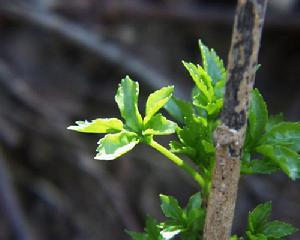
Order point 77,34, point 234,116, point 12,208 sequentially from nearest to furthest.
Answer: point 234,116
point 12,208
point 77,34

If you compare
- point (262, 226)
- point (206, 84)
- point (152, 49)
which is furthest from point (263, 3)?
point (152, 49)

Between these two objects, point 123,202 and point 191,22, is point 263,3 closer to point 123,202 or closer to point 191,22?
point 123,202

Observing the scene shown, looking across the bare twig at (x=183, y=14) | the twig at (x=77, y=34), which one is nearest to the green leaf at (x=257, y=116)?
the twig at (x=77, y=34)

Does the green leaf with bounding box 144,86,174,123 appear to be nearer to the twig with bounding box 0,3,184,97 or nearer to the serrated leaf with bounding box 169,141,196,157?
the serrated leaf with bounding box 169,141,196,157

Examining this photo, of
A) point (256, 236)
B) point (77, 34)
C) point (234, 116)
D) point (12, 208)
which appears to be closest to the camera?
point (234, 116)

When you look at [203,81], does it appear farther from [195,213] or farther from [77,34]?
[77,34]

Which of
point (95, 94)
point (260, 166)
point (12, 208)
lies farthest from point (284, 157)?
point (95, 94)
